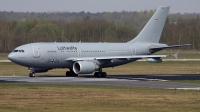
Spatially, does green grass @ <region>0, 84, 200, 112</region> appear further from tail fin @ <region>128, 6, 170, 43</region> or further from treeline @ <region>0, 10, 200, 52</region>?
treeline @ <region>0, 10, 200, 52</region>

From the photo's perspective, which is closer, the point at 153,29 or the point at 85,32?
the point at 153,29

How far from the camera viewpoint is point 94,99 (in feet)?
103

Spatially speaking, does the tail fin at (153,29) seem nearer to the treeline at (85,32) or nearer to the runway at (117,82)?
the runway at (117,82)

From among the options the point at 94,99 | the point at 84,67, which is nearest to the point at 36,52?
the point at 84,67

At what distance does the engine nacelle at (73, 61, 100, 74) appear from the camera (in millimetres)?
51656

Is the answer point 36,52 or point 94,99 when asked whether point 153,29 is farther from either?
point 94,99

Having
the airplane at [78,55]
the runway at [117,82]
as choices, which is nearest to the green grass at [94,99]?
the runway at [117,82]

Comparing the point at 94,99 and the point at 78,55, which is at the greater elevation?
the point at 78,55

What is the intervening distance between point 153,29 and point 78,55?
35.7 ft

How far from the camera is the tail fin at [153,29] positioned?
61.4m

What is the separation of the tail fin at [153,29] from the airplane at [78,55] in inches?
30.4

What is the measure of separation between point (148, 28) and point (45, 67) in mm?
14144

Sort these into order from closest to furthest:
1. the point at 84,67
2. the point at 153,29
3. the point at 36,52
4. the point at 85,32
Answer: the point at 84,67 → the point at 36,52 → the point at 153,29 → the point at 85,32

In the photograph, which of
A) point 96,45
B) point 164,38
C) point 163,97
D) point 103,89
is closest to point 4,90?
point 103,89
